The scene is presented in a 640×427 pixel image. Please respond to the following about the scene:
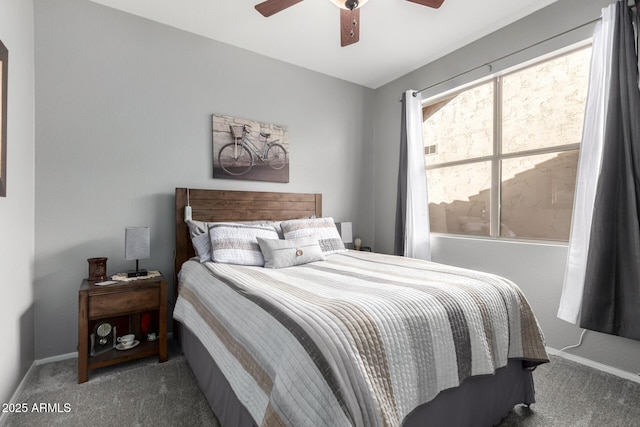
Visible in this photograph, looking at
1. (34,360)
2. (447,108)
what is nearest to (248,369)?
(34,360)

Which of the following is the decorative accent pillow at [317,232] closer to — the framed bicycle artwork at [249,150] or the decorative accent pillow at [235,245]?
the decorative accent pillow at [235,245]

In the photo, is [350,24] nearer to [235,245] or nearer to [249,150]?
[249,150]

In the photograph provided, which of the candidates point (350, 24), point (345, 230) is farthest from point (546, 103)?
point (345, 230)

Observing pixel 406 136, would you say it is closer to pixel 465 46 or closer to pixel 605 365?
pixel 465 46

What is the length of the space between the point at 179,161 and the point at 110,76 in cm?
80

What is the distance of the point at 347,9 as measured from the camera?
1.96 m

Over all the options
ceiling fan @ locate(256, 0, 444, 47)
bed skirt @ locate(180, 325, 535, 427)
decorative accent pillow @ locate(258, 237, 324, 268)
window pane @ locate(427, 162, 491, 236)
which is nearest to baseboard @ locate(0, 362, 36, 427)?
bed skirt @ locate(180, 325, 535, 427)

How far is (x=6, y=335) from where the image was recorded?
1621mm

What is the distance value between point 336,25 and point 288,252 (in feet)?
6.55

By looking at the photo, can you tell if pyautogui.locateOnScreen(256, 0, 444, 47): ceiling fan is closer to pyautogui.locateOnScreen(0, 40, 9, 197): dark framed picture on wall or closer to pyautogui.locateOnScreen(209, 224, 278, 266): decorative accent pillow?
pyautogui.locateOnScreen(0, 40, 9, 197): dark framed picture on wall

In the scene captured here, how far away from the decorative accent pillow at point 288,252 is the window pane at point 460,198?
1580 mm

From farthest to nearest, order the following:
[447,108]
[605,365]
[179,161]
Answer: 1. [447,108]
2. [179,161]
3. [605,365]

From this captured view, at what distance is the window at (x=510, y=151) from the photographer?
239cm

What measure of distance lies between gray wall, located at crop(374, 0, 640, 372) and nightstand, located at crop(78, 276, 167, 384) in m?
2.61
